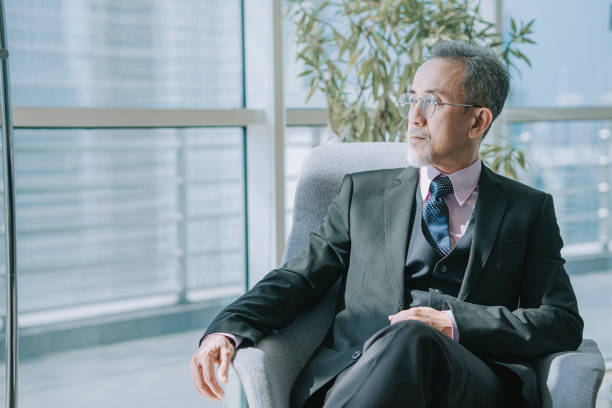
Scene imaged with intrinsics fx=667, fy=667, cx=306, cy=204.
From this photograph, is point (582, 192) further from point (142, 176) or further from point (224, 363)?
point (224, 363)

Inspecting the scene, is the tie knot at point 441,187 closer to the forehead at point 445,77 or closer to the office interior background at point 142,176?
the forehead at point 445,77

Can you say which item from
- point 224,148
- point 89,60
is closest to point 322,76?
point 224,148

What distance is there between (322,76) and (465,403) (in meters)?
1.45

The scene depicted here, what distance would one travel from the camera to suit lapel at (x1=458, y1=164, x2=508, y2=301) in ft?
5.48

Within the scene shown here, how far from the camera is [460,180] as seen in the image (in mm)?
1814

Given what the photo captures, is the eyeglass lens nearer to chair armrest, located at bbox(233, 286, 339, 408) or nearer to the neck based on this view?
the neck

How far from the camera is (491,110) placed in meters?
1.84

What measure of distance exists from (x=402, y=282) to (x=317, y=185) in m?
0.41

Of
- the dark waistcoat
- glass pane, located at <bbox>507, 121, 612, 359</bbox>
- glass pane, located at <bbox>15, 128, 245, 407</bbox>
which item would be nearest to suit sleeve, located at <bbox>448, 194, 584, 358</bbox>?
the dark waistcoat

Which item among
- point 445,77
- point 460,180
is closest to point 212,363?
point 460,180

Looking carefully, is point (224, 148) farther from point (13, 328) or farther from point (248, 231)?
point (13, 328)

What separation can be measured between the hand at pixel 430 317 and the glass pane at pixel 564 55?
1.69 m

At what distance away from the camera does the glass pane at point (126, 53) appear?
207 cm

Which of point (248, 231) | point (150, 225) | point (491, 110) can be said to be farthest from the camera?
point (248, 231)
